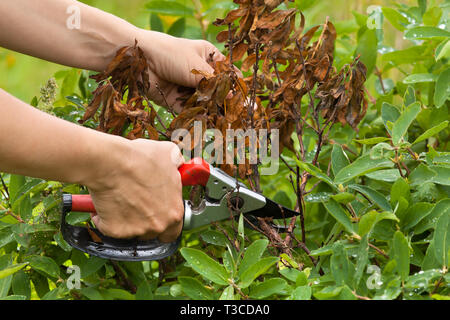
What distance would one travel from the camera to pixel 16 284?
4.82 feet

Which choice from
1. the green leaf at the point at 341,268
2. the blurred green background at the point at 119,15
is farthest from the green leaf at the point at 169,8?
the blurred green background at the point at 119,15

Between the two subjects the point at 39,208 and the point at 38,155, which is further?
the point at 39,208

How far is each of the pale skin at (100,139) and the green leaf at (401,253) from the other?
19.1 inches

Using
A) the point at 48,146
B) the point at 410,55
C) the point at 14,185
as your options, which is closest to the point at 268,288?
the point at 48,146

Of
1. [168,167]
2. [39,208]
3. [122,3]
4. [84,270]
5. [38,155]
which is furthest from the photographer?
[122,3]

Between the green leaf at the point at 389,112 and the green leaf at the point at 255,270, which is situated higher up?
the green leaf at the point at 389,112

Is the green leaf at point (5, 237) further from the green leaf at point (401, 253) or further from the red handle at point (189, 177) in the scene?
the green leaf at point (401, 253)

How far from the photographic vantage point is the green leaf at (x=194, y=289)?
1266 mm

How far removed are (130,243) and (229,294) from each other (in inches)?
12.6

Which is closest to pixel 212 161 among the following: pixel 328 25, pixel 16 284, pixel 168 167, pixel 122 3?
pixel 168 167

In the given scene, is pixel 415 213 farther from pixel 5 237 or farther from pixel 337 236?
pixel 5 237

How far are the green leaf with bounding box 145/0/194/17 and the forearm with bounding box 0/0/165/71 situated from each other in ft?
1.44

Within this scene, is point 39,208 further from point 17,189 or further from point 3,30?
point 3,30

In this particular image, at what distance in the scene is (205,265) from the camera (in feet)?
4.12
